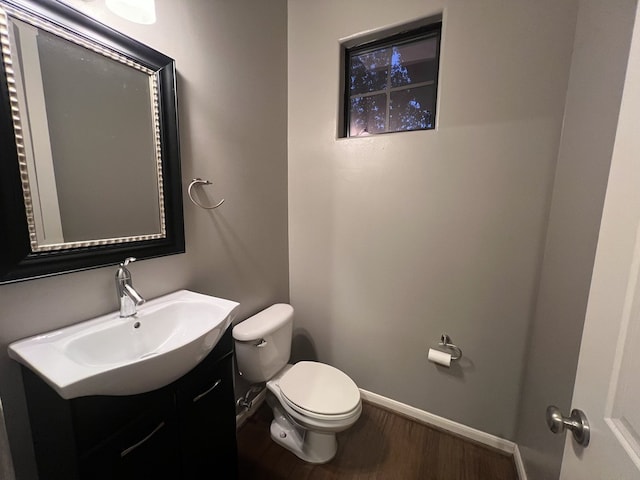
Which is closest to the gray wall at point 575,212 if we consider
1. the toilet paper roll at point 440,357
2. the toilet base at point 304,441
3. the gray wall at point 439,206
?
the gray wall at point 439,206

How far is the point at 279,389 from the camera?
137 cm

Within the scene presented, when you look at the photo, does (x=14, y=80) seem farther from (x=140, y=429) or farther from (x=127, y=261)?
(x=140, y=429)

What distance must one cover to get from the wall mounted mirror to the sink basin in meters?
0.20

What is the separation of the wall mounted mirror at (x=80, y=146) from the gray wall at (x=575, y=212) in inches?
58.7

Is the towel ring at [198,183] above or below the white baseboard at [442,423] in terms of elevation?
above

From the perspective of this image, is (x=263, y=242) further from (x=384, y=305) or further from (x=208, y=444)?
(x=208, y=444)

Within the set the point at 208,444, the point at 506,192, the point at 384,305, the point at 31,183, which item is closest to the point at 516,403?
the point at 384,305

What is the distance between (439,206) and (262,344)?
1.21 m

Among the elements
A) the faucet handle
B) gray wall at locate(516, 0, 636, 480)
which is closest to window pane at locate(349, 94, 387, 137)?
gray wall at locate(516, 0, 636, 480)

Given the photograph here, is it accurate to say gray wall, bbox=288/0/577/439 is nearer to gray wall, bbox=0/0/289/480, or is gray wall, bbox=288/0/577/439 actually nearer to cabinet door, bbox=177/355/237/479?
gray wall, bbox=0/0/289/480

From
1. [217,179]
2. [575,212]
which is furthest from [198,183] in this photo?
[575,212]

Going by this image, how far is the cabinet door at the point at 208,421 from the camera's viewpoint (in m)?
0.86

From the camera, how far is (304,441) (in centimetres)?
141

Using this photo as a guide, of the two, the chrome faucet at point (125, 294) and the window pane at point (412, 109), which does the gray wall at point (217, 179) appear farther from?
the window pane at point (412, 109)
